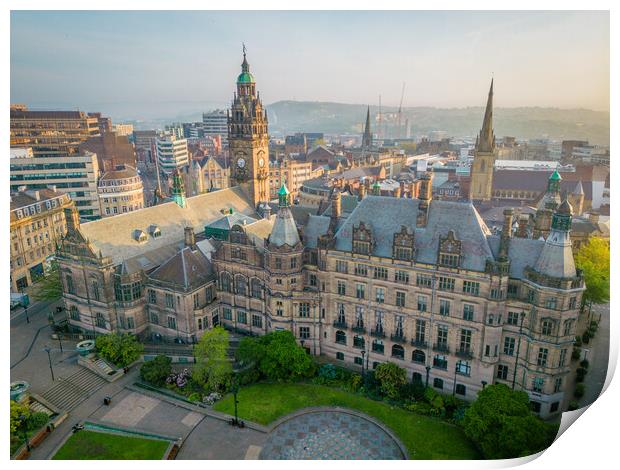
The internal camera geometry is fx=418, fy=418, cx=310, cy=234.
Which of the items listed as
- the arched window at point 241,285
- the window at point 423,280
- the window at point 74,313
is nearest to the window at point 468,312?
the window at point 423,280

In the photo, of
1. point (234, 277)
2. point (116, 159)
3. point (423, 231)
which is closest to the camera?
point (423, 231)

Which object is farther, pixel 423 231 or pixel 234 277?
pixel 234 277

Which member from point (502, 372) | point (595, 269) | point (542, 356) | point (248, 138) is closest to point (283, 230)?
point (502, 372)

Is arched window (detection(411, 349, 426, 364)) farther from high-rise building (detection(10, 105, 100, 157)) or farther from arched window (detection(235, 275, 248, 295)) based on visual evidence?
high-rise building (detection(10, 105, 100, 157))

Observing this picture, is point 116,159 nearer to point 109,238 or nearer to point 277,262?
point 109,238

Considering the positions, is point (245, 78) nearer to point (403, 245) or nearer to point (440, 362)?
point (403, 245)

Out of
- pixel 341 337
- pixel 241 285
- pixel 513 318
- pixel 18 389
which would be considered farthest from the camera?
pixel 241 285

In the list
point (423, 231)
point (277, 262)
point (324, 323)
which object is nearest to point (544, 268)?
point (423, 231)
